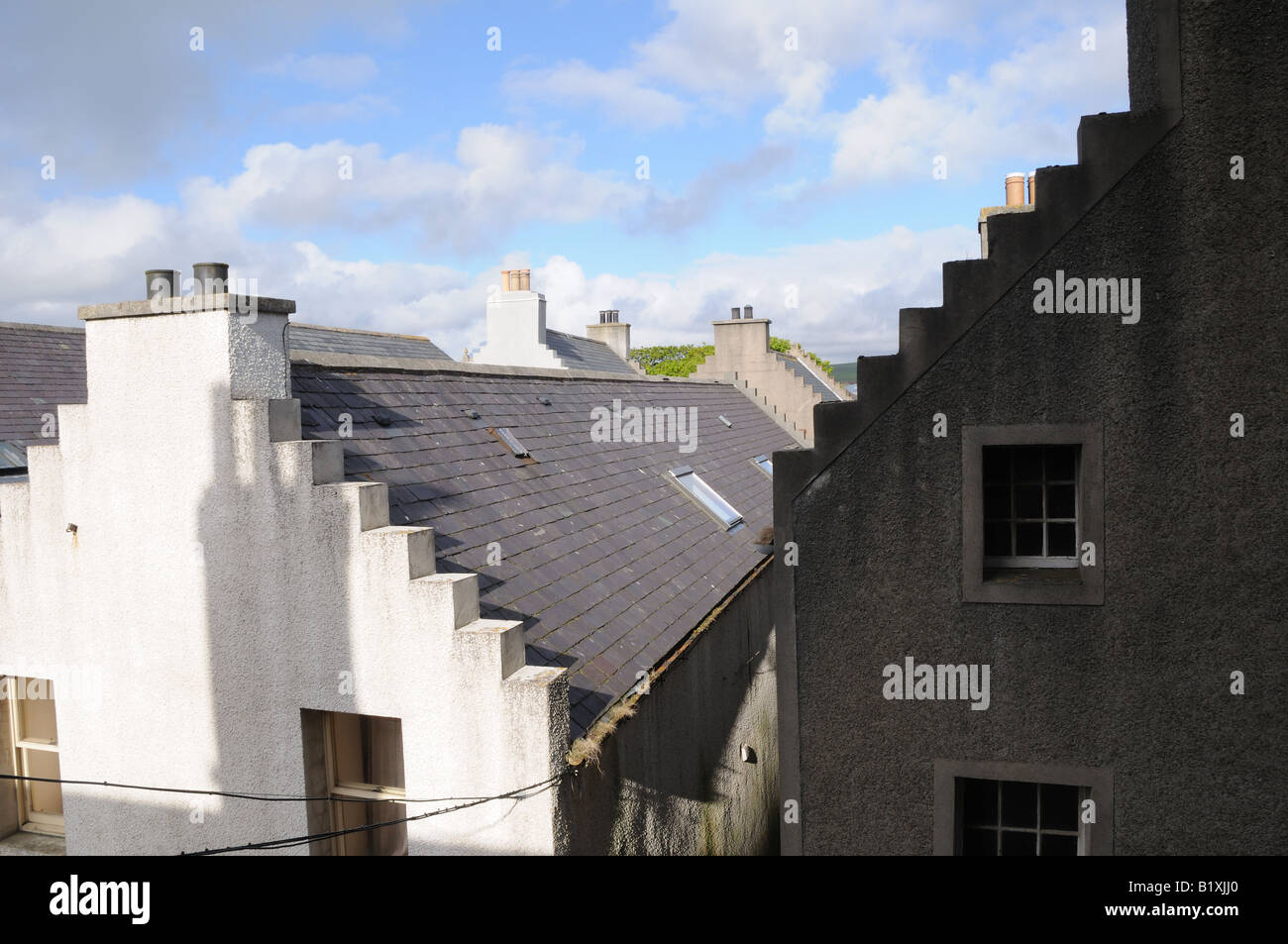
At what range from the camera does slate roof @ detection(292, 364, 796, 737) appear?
8.46 meters

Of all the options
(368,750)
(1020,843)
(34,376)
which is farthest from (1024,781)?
(34,376)

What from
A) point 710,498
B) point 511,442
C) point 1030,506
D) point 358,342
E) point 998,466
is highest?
point 358,342

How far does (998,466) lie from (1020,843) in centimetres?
325

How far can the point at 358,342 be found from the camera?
2634 centimetres

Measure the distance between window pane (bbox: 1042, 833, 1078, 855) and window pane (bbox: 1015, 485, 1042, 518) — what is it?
273 centimetres

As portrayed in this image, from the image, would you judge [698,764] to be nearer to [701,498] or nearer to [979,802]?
[979,802]

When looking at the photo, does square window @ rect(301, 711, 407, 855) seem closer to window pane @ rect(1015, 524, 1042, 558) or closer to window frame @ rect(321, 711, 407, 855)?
window frame @ rect(321, 711, 407, 855)

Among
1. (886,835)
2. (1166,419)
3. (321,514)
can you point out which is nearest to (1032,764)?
(886,835)

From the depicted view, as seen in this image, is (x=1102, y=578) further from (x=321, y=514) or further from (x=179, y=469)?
(x=179, y=469)

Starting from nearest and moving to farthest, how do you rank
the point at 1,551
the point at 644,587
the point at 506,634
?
the point at 506,634
the point at 1,551
the point at 644,587

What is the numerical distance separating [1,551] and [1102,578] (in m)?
9.63

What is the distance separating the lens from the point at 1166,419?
7.27 metres

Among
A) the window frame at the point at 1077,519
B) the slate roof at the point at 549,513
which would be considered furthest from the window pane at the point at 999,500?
the slate roof at the point at 549,513

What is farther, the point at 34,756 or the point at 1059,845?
the point at 34,756
